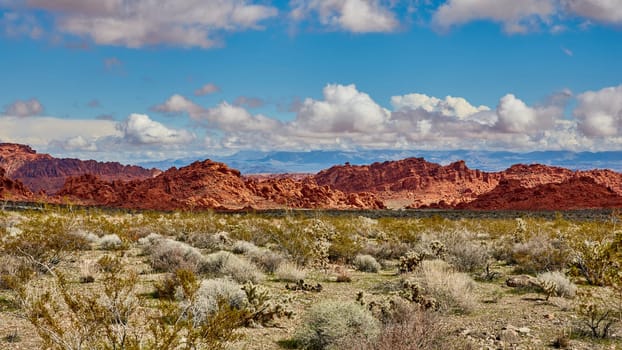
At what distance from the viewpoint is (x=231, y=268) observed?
13.8 metres

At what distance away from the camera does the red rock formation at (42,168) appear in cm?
16788

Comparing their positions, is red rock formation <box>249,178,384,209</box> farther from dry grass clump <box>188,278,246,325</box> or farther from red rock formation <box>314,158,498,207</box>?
dry grass clump <box>188,278,246,325</box>

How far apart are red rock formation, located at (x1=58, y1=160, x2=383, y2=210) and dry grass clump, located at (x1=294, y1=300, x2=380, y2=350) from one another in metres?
65.7

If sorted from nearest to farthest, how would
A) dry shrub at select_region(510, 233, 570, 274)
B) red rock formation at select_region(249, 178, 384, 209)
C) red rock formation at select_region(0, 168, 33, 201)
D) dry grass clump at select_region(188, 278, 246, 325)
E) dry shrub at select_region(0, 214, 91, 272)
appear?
dry grass clump at select_region(188, 278, 246, 325), dry shrub at select_region(0, 214, 91, 272), dry shrub at select_region(510, 233, 570, 274), red rock formation at select_region(0, 168, 33, 201), red rock formation at select_region(249, 178, 384, 209)

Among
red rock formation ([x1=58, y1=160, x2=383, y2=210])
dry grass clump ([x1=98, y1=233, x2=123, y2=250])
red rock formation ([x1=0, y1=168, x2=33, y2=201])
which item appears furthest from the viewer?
red rock formation ([x1=58, y1=160, x2=383, y2=210])

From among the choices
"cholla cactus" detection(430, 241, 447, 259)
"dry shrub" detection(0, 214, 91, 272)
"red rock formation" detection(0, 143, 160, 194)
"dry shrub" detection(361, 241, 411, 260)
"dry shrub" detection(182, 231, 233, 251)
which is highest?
"red rock formation" detection(0, 143, 160, 194)

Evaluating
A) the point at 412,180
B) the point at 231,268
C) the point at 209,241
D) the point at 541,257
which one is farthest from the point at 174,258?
the point at 412,180

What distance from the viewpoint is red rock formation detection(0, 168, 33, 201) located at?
76.7 m

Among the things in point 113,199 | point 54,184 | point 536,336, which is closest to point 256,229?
point 536,336

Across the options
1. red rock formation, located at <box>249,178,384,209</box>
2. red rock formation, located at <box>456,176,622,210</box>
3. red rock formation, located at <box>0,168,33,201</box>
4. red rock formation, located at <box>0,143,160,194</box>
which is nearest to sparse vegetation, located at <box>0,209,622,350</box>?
red rock formation, located at <box>249,178,384,209</box>

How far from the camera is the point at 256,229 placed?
2644 centimetres

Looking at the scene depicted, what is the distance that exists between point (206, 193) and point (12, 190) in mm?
32896

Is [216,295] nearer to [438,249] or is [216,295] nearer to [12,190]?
[438,249]

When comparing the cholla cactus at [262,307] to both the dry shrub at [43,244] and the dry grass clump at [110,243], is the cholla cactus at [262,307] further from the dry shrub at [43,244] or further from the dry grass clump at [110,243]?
the dry grass clump at [110,243]
